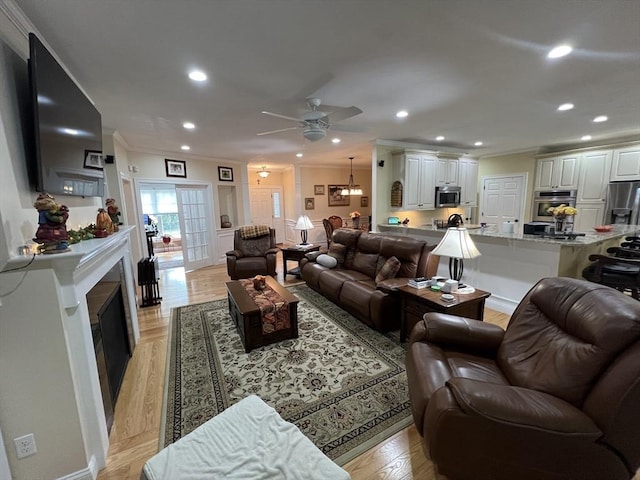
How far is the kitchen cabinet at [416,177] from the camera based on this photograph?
536 centimetres

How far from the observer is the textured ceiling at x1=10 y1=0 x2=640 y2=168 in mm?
1578

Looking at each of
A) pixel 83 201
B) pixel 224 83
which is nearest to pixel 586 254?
pixel 224 83

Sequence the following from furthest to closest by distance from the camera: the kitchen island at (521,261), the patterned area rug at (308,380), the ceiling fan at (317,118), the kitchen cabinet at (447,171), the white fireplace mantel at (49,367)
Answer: the kitchen cabinet at (447,171)
the kitchen island at (521,261)
the ceiling fan at (317,118)
the patterned area rug at (308,380)
the white fireplace mantel at (49,367)

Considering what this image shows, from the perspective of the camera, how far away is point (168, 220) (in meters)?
9.52

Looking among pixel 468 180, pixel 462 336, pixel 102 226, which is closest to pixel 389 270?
pixel 462 336

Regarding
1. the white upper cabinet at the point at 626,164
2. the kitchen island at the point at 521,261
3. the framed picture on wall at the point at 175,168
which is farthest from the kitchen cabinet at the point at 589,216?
the framed picture on wall at the point at 175,168

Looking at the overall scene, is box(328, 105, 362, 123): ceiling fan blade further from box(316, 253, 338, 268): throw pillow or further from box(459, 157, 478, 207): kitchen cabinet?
box(459, 157, 478, 207): kitchen cabinet

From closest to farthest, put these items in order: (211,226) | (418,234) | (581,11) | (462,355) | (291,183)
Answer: (581,11)
(462,355)
(418,234)
(211,226)
(291,183)

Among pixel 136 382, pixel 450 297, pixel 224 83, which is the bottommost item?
pixel 136 382

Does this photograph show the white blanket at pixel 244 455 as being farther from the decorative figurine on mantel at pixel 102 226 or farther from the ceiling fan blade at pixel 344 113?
the ceiling fan blade at pixel 344 113

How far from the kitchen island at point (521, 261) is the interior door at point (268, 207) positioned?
6463 millimetres

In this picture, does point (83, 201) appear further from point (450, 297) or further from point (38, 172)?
point (450, 297)

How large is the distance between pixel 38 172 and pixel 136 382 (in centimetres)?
185

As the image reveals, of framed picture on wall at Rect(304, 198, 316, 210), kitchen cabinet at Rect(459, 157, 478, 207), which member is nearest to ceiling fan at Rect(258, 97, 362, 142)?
kitchen cabinet at Rect(459, 157, 478, 207)
